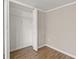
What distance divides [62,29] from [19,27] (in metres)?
2.03

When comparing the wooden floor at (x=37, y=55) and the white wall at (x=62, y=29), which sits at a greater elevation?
the white wall at (x=62, y=29)

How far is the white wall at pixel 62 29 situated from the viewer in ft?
8.77

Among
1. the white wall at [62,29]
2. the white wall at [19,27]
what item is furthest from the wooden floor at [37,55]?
the white wall at [19,27]

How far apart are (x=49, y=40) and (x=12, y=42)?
186 centimetres

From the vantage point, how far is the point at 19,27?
11.4ft

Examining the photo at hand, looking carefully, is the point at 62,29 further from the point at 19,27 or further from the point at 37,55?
the point at 19,27

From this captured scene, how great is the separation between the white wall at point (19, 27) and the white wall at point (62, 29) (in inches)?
43.0

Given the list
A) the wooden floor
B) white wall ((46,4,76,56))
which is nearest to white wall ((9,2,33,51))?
the wooden floor

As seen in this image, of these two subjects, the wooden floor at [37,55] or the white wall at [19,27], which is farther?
the white wall at [19,27]

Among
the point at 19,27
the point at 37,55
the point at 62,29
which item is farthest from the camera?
the point at 19,27

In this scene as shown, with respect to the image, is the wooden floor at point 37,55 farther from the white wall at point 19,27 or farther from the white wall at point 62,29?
the white wall at point 19,27

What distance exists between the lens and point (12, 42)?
3.19 m

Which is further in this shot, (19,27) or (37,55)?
(19,27)

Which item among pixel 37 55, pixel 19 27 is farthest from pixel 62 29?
pixel 19 27
